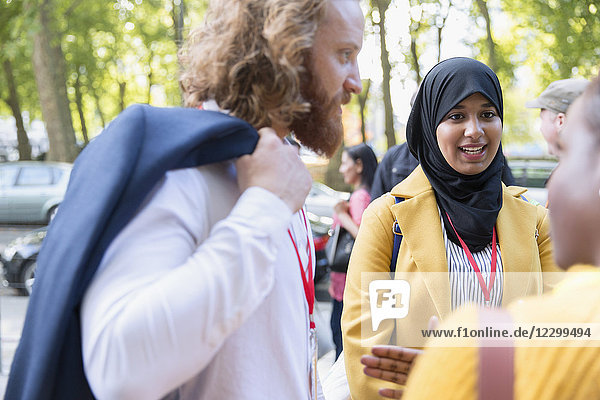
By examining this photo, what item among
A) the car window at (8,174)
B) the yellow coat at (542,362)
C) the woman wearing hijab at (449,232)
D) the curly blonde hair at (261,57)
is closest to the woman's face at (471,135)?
the woman wearing hijab at (449,232)

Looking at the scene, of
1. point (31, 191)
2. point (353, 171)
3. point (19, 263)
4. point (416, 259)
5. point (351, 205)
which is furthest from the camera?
point (31, 191)

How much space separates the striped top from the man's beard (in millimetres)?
913

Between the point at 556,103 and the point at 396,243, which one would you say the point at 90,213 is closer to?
the point at 396,243

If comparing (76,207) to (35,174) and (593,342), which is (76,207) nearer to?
(593,342)

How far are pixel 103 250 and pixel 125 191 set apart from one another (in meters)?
0.13

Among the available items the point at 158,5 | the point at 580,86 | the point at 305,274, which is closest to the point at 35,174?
the point at 158,5

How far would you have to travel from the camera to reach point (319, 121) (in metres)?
1.54

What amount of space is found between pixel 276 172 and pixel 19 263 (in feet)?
25.0

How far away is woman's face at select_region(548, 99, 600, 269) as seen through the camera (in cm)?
110

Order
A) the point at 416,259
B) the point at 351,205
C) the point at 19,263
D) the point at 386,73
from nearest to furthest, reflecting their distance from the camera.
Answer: the point at 416,259, the point at 351,205, the point at 19,263, the point at 386,73

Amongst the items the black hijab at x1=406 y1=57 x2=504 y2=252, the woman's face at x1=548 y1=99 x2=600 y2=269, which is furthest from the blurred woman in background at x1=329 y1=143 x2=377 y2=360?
the woman's face at x1=548 y1=99 x2=600 y2=269

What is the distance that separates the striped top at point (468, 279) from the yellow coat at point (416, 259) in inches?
1.2

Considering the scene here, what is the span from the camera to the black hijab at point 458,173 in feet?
7.84

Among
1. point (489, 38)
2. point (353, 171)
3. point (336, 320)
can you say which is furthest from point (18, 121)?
point (336, 320)
